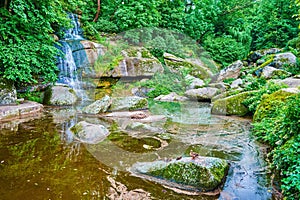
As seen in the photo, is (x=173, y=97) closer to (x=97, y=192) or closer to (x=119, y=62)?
(x=119, y=62)

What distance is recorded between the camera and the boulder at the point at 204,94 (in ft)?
33.4

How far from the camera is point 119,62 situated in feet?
36.7

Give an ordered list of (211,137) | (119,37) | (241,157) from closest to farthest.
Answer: (241,157)
(211,137)
(119,37)

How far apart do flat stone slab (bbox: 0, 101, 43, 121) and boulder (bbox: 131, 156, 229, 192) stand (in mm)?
4256

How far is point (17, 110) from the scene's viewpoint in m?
5.95

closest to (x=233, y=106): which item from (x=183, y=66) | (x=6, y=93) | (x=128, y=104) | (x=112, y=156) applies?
(x=128, y=104)

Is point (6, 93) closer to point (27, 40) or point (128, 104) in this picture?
point (27, 40)

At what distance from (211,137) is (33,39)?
20.7 feet

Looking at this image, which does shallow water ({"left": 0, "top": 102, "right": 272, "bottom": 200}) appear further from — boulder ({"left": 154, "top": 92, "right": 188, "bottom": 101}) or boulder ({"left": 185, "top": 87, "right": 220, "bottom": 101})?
boulder ({"left": 154, "top": 92, "right": 188, "bottom": 101})

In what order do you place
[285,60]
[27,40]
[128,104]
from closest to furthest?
1. [27,40]
2. [128,104]
3. [285,60]

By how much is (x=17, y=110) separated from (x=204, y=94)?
7.22 m

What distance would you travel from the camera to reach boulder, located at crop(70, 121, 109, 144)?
4.23 m

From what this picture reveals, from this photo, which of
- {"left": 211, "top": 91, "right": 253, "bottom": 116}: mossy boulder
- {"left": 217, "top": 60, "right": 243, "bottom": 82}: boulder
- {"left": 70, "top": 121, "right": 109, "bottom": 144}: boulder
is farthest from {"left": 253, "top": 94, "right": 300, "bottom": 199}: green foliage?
{"left": 217, "top": 60, "right": 243, "bottom": 82}: boulder

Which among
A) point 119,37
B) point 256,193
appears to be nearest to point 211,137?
point 256,193
